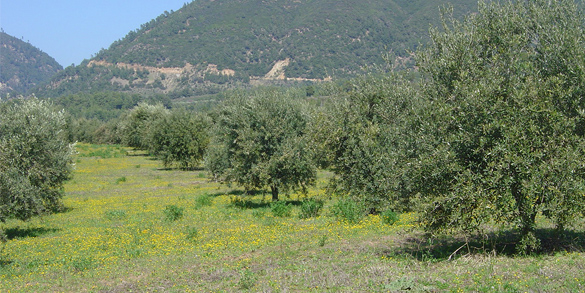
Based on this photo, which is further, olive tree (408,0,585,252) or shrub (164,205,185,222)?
shrub (164,205,185,222)

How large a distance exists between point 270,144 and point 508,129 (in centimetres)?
1675

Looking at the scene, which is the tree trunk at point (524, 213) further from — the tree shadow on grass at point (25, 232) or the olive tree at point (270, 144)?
the tree shadow on grass at point (25, 232)

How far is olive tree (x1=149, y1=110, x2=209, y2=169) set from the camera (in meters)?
53.2

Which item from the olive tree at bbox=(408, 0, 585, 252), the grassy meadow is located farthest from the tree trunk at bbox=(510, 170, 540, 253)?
the grassy meadow

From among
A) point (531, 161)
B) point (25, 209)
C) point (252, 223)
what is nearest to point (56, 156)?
point (25, 209)

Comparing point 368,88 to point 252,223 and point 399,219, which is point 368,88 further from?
point 252,223

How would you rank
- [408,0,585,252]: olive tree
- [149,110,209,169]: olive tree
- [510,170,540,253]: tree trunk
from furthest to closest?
[149,110,209,169]: olive tree
[510,170,540,253]: tree trunk
[408,0,585,252]: olive tree

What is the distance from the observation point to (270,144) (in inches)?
1035

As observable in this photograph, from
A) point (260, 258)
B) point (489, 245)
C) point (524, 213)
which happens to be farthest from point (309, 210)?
point (524, 213)

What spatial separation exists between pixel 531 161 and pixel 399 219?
8.13 metres

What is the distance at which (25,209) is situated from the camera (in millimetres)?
18531

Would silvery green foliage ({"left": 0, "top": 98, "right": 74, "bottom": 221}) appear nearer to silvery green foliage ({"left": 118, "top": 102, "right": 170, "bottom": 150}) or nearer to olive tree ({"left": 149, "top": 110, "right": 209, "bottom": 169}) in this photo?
olive tree ({"left": 149, "top": 110, "right": 209, "bottom": 169})

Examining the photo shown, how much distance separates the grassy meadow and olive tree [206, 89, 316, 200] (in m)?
3.27

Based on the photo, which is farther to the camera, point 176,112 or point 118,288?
point 176,112
